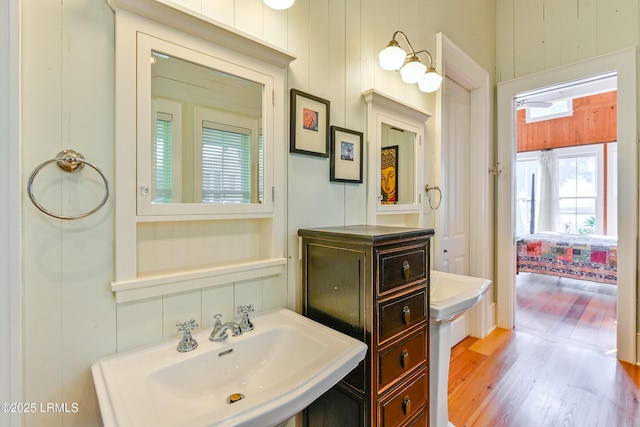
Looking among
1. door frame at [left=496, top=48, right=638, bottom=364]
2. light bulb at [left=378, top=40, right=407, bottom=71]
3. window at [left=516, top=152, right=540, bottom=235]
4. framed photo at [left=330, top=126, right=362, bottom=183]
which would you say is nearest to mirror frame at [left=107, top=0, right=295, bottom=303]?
framed photo at [left=330, top=126, right=362, bottom=183]

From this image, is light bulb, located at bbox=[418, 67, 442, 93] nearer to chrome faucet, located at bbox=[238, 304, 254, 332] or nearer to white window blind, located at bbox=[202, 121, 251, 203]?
white window blind, located at bbox=[202, 121, 251, 203]

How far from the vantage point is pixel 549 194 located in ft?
20.0

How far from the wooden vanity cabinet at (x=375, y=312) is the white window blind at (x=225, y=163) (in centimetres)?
35

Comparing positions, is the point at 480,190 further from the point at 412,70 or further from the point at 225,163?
the point at 225,163

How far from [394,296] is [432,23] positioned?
198 cm

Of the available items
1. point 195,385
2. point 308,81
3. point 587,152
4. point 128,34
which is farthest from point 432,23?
point 587,152

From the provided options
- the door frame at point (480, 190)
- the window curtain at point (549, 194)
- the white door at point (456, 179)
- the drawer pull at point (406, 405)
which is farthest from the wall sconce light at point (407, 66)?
the window curtain at point (549, 194)

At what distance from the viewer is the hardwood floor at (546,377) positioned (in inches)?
68.4

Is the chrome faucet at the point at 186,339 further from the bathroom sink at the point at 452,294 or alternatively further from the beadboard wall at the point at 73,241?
the bathroom sink at the point at 452,294

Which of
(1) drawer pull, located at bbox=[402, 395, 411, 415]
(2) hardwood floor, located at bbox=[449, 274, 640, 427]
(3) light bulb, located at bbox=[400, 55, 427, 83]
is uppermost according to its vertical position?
(3) light bulb, located at bbox=[400, 55, 427, 83]

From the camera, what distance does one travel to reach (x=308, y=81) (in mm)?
1385

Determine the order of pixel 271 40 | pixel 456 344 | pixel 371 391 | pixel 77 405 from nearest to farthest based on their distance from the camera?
pixel 77 405 → pixel 371 391 → pixel 271 40 → pixel 456 344

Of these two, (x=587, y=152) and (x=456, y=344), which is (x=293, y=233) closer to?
(x=456, y=344)

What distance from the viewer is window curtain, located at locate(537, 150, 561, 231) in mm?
6012
